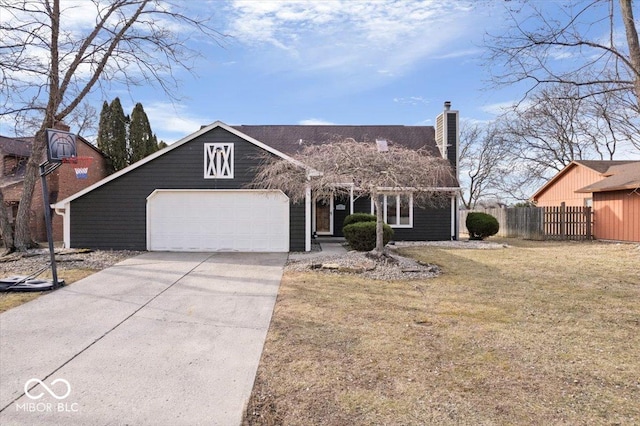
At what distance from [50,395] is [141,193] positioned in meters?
10.2

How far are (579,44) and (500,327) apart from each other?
16.8 feet

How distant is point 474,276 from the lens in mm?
8570

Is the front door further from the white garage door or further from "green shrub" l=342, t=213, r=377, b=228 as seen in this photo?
the white garage door

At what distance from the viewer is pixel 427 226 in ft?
55.2

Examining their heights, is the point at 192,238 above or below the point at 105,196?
below

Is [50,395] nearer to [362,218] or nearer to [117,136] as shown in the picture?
[362,218]

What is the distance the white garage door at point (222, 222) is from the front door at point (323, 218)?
15.8 feet

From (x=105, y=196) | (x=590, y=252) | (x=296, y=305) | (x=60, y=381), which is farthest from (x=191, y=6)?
(x=590, y=252)

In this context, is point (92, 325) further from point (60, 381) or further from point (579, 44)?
point (579, 44)

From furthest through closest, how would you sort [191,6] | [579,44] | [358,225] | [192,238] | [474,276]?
→ [192,238], [358,225], [191,6], [474,276], [579,44]

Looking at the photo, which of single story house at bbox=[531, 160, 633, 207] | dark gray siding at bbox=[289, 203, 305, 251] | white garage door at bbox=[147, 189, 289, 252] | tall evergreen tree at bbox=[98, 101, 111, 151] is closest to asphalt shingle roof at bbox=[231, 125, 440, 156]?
white garage door at bbox=[147, 189, 289, 252]

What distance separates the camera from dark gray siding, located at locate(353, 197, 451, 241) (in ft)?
54.8

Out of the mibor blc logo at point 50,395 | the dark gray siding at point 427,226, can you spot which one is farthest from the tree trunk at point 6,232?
the dark gray siding at point 427,226

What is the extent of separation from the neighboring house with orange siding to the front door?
11994mm
